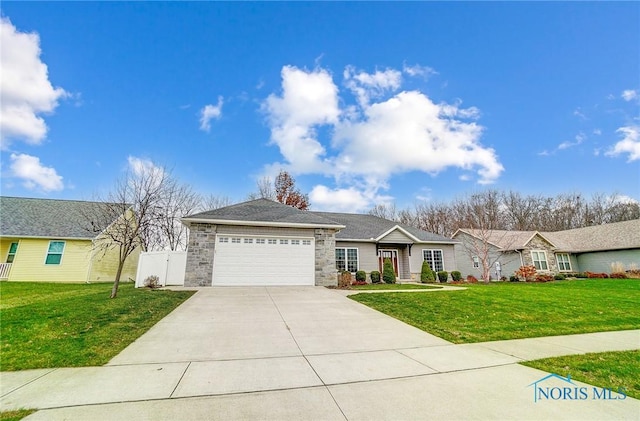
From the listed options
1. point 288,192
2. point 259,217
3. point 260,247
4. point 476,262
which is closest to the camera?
point 260,247

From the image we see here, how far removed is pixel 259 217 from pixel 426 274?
1137 centimetres

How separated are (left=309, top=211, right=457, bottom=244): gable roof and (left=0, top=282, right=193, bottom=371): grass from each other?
11.6m

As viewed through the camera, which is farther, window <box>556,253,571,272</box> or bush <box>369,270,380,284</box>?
window <box>556,253,571,272</box>

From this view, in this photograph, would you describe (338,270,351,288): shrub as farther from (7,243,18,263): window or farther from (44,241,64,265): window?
(7,243,18,263): window

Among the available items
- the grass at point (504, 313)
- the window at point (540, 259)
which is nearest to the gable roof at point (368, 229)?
the grass at point (504, 313)

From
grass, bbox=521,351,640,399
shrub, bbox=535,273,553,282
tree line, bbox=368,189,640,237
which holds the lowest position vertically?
grass, bbox=521,351,640,399

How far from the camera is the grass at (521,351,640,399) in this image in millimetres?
3910

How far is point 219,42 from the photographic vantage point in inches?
534

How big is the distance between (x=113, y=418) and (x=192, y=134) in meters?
16.3

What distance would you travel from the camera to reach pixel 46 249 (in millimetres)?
16984

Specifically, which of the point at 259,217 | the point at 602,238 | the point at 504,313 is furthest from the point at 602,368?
the point at 602,238

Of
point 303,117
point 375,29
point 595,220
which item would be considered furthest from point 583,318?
point 595,220

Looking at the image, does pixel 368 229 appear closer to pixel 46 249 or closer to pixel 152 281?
pixel 152 281

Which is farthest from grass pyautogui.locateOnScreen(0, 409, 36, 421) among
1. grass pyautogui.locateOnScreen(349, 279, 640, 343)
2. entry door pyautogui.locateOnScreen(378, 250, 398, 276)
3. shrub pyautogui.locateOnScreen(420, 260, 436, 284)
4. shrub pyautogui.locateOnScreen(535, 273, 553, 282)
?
shrub pyautogui.locateOnScreen(535, 273, 553, 282)
